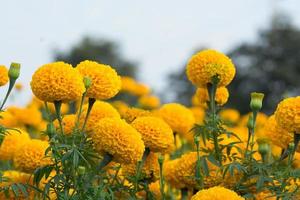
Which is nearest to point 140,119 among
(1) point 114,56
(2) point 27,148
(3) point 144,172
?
(3) point 144,172

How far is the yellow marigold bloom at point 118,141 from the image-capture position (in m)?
2.59

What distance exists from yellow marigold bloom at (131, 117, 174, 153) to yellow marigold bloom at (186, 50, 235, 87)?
1.06ft

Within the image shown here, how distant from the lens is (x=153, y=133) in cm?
295

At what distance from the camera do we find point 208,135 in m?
3.05

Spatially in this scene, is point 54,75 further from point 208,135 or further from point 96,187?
point 208,135

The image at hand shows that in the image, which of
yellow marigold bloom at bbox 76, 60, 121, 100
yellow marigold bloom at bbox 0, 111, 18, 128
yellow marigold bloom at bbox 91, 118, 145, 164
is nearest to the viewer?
yellow marigold bloom at bbox 91, 118, 145, 164

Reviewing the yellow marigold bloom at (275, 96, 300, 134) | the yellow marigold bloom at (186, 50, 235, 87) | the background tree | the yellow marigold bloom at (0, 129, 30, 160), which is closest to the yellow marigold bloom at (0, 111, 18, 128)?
the yellow marigold bloom at (0, 129, 30, 160)

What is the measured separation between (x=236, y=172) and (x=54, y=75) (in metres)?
0.87

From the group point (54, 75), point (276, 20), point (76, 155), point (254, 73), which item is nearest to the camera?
point (76, 155)

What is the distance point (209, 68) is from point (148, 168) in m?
0.51

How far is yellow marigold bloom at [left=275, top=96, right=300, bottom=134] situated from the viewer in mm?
2784

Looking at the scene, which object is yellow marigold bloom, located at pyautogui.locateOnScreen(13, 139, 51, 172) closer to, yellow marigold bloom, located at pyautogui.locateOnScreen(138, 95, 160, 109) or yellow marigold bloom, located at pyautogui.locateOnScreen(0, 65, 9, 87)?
yellow marigold bloom, located at pyautogui.locateOnScreen(0, 65, 9, 87)

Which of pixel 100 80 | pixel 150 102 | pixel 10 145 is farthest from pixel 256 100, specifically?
pixel 150 102

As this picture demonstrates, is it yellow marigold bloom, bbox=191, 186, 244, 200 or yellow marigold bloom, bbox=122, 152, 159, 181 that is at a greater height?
yellow marigold bloom, bbox=122, 152, 159, 181
